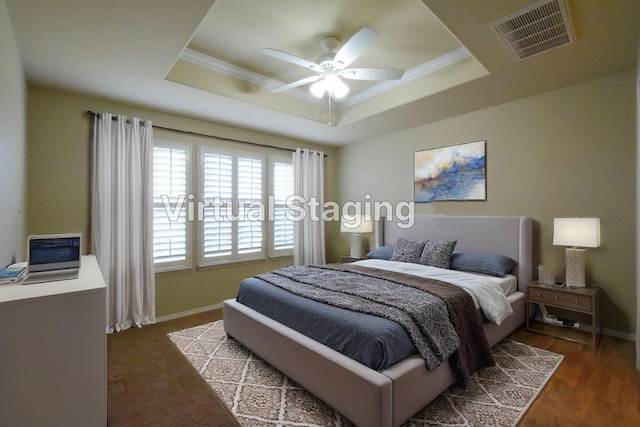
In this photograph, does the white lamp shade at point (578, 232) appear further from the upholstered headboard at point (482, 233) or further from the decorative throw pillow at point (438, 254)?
the decorative throw pillow at point (438, 254)

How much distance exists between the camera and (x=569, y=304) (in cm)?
284

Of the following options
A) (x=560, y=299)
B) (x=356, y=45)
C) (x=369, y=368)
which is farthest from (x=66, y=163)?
(x=560, y=299)

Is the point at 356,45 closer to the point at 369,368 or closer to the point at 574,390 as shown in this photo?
the point at 369,368

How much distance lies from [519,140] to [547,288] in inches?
66.4

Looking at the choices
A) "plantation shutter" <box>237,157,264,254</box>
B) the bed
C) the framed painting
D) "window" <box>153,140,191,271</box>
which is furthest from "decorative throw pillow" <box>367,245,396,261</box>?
"window" <box>153,140,191,271</box>

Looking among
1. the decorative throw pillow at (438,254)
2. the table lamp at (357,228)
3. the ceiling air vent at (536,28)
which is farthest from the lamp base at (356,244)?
the ceiling air vent at (536,28)

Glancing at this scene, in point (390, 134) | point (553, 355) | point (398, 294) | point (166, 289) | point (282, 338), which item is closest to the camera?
point (282, 338)

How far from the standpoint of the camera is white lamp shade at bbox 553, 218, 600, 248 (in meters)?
2.82

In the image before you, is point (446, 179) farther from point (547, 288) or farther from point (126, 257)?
point (126, 257)

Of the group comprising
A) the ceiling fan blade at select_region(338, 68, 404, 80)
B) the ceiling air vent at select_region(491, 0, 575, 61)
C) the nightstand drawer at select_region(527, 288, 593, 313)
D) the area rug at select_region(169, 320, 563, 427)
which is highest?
the ceiling air vent at select_region(491, 0, 575, 61)

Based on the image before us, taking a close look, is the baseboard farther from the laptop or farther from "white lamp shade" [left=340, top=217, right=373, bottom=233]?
"white lamp shade" [left=340, top=217, right=373, bottom=233]

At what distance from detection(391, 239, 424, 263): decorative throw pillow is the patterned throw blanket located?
0.84 meters

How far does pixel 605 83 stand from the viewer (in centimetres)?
298

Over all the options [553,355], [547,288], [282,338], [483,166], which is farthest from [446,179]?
[282,338]
